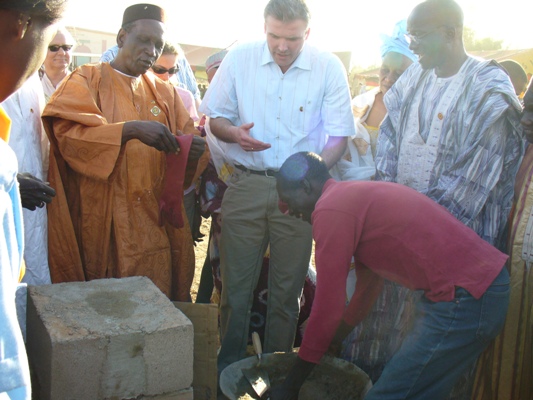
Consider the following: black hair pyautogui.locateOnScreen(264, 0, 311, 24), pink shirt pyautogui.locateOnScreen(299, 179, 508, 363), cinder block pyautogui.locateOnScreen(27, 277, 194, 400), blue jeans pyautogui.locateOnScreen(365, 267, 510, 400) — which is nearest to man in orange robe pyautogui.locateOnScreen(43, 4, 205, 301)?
black hair pyautogui.locateOnScreen(264, 0, 311, 24)

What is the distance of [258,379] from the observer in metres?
2.77

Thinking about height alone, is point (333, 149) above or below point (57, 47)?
below

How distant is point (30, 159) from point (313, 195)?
1.53 meters

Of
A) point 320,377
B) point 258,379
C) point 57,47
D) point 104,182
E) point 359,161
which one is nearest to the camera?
point 258,379

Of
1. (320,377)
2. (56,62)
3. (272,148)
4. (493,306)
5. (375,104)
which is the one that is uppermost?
(56,62)

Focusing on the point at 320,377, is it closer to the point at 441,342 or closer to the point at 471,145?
the point at 441,342

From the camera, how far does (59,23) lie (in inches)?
43.5

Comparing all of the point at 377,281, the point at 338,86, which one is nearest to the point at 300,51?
the point at 338,86

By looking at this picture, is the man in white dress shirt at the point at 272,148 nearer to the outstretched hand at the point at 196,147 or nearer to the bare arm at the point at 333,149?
the bare arm at the point at 333,149

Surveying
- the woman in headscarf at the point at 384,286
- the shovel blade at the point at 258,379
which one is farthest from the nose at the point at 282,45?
the shovel blade at the point at 258,379

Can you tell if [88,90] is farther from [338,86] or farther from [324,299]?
[324,299]

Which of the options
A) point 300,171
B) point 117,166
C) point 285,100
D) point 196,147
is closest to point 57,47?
point 117,166

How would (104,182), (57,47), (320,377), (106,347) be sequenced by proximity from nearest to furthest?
(106,347), (320,377), (104,182), (57,47)

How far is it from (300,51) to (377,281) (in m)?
1.57
